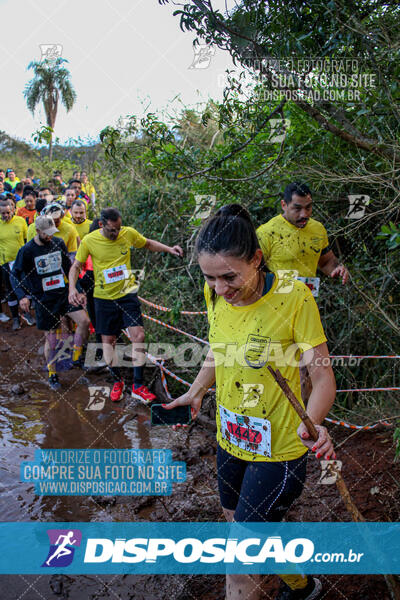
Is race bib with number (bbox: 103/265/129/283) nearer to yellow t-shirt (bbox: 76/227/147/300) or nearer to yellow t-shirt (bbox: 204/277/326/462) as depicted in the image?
yellow t-shirt (bbox: 76/227/147/300)

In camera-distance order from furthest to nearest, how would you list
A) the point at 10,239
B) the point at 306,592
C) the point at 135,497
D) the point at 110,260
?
the point at 10,239, the point at 110,260, the point at 135,497, the point at 306,592

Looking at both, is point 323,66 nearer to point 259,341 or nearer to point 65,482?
point 259,341

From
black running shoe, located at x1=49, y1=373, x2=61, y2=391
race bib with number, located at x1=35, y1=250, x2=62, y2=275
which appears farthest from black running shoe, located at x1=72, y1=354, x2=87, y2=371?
race bib with number, located at x1=35, y1=250, x2=62, y2=275

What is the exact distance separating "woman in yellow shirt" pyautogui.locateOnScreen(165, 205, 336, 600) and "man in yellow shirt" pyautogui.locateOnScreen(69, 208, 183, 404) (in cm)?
325

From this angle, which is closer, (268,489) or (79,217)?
(268,489)

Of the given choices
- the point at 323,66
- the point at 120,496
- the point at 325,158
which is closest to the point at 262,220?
the point at 325,158

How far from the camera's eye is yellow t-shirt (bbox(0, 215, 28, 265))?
8.27 m

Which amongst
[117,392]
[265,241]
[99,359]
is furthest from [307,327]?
[99,359]

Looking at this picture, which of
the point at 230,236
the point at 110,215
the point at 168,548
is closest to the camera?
the point at 230,236

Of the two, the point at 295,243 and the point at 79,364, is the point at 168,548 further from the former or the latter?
the point at 79,364

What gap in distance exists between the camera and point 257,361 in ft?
6.35

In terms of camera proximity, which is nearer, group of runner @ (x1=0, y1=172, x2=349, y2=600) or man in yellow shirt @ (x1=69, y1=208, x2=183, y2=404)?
group of runner @ (x1=0, y1=172, x2=349, y2=600)

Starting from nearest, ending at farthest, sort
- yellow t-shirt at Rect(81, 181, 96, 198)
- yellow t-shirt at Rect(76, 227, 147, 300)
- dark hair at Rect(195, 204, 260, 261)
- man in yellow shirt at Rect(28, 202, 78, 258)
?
dark hair at Rect(195, 204, 260, 261), yellow t-shirt at Rect(76, 227, 147, 300), man in yellow shirt at Rect(28, 202, 78, 258), yellow t-shirt at Rect(81, 181, 96, 198)

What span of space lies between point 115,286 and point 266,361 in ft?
12.0
